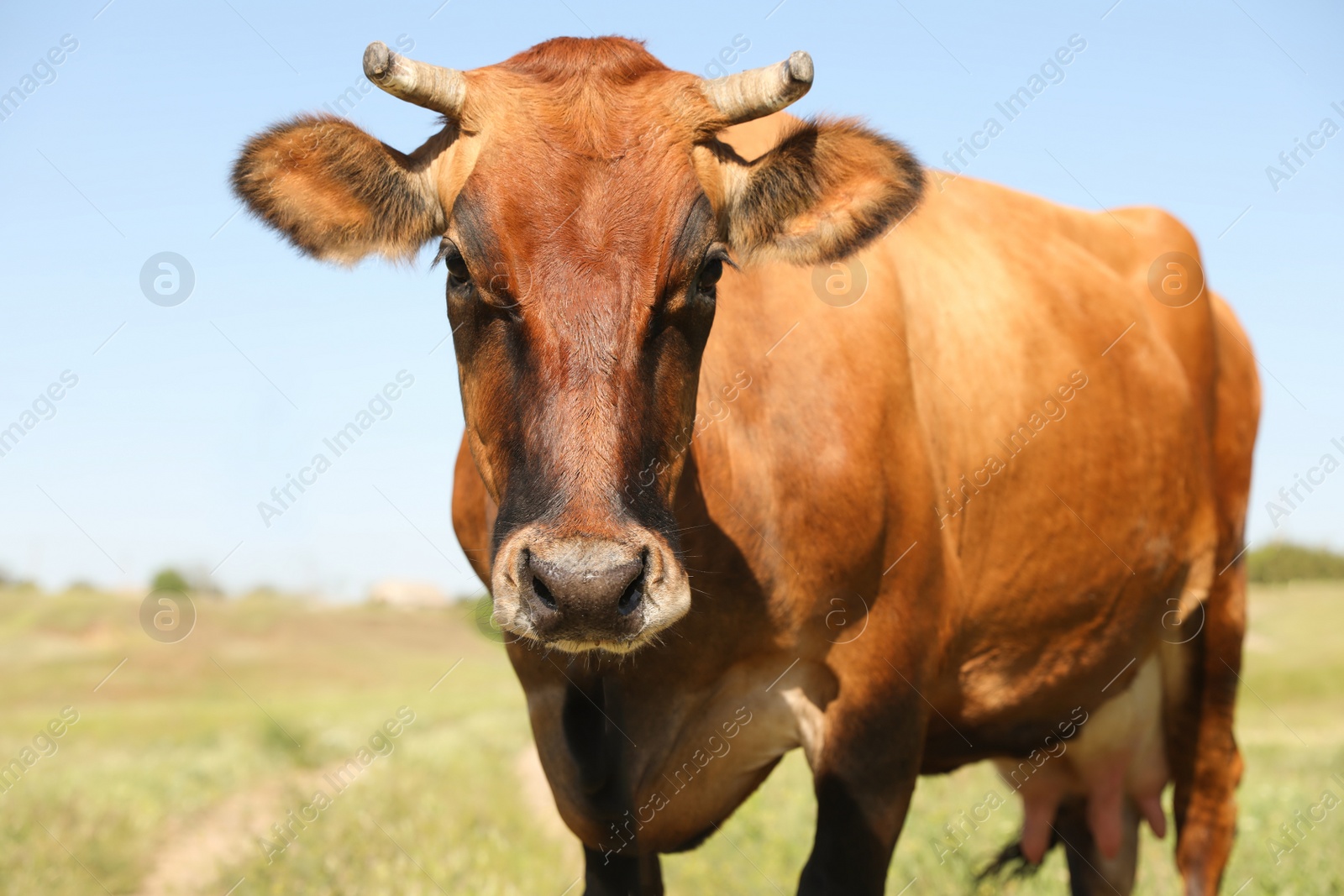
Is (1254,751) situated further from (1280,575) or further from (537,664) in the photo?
(1280,575)

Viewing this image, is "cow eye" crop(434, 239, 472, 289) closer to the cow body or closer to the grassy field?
the cow body

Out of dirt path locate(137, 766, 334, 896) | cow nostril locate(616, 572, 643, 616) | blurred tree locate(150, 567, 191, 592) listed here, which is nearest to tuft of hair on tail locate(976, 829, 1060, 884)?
cow nostril locate(616, 572, 643, 616)

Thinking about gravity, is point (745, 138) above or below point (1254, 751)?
above

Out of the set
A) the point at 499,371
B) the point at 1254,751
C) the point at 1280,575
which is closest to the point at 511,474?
the point at 499,371

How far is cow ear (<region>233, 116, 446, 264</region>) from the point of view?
349cm

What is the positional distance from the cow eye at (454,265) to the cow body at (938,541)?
92 cm

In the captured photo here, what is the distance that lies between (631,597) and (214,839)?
9.38 m

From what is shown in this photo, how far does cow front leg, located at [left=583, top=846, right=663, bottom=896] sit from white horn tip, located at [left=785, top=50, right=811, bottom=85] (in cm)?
272

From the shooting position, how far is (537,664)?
4.00m

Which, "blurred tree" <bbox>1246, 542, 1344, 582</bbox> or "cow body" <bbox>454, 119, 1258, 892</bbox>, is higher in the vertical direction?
"cow body" <bbox>454, 119, 1258, 892</bbox>

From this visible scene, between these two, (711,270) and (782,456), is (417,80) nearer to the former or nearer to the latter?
(711,270)

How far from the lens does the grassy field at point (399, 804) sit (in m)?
7.13

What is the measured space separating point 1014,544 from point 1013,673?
0.57 metres

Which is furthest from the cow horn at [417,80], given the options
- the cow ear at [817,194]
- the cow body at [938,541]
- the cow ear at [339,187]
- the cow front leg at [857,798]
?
the cow front leg at [857,798]
